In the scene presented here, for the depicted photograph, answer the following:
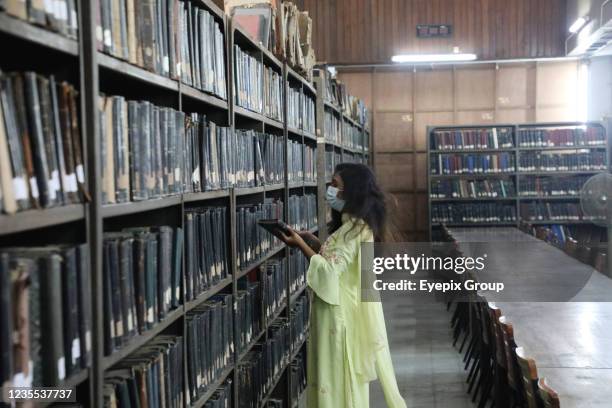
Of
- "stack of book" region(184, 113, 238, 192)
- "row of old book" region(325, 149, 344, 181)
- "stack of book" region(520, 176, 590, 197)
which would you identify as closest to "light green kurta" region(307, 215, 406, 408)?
"stack of book" region(184, 113, 238, 192)

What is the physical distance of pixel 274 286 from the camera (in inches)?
163

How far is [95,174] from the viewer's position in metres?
1.66

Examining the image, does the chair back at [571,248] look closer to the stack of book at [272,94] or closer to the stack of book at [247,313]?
the stack of book at [272,94]

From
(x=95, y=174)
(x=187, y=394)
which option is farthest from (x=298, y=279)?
(x=95, y=174)

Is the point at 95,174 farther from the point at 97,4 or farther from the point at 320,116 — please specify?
the point at 320,116

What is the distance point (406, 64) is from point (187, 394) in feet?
32.7

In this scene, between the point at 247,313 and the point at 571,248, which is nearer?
the point at 247,313

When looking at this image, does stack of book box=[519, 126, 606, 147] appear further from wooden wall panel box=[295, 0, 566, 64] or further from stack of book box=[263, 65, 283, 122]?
stack of book box=[263, 65, 283, 122]

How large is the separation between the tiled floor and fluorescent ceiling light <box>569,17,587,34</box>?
4515 millimetres

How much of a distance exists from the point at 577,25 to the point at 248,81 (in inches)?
320

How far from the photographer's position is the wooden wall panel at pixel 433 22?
37.2 feet

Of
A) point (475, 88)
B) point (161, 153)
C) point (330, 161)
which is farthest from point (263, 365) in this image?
point (475, 88)

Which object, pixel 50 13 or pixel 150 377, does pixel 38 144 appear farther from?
pixel 150 377

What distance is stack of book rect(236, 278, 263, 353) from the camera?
3.28 m
